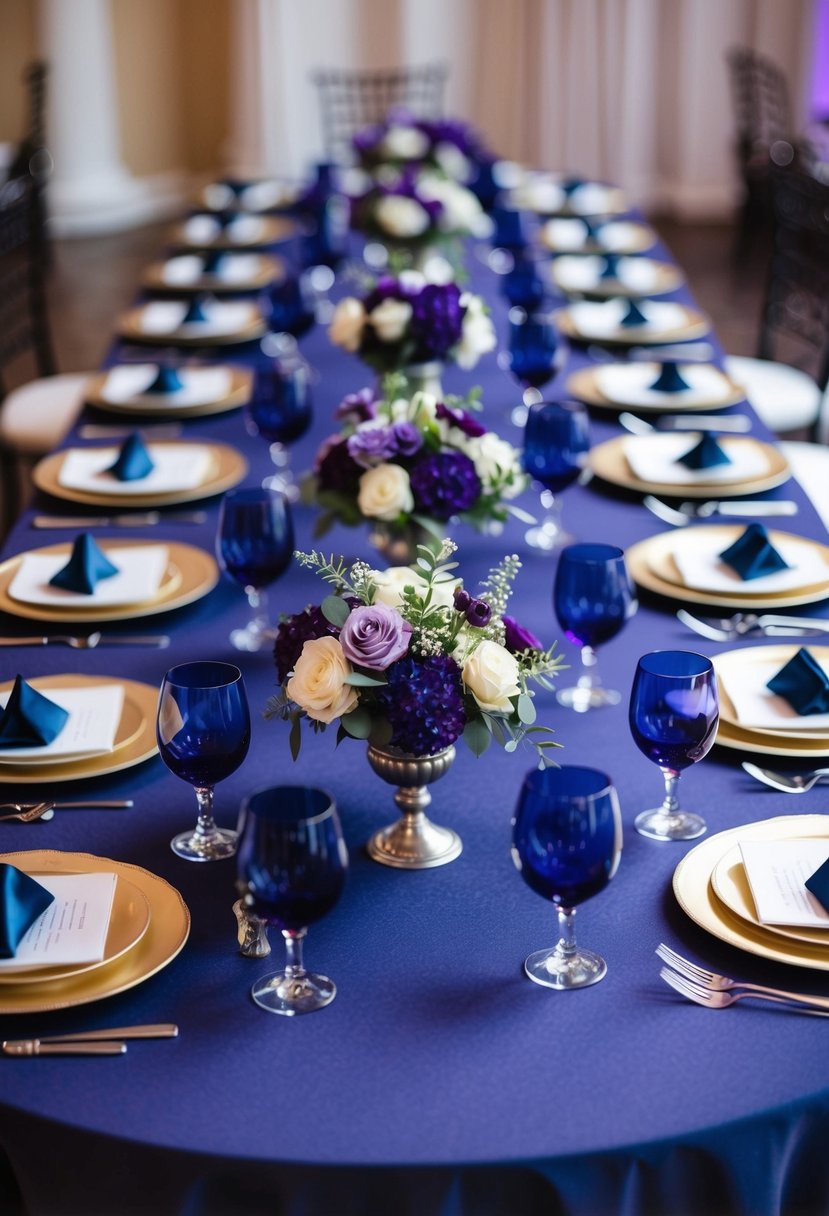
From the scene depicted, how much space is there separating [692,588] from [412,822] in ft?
2.23

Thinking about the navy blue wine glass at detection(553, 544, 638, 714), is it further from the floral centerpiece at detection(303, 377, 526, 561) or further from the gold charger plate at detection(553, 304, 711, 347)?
the gold charger plate at detection(553, 304, 711, 347)

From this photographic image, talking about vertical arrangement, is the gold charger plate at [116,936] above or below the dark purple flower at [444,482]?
below

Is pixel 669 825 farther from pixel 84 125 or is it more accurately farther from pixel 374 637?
pixel 84 125

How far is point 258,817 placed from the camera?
111cm

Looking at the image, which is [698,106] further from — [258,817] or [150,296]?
[258,817]

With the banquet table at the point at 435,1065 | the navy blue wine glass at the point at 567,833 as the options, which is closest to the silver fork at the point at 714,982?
the banquet table at the point at 435,1065

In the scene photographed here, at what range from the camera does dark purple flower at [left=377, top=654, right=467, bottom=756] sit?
1.31 m

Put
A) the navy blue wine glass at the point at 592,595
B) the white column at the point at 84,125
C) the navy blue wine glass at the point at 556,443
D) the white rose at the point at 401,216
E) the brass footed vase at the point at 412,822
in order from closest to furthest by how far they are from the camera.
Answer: the brass footed vase at the point at 412,822
the navy blue wine glass at the point at 592,595
the navy blue wine glass at the point at 556,443
the white rose at the point at 401,216
the white column at the point at 84,125

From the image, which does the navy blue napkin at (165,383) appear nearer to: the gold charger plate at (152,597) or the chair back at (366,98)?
the gold charger plate at (152,597)

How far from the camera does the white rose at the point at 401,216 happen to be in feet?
11.2

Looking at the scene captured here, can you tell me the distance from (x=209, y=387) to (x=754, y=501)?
110 cm

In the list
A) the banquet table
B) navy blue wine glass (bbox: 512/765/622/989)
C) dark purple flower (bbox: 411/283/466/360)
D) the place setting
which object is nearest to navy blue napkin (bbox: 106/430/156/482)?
the place setting

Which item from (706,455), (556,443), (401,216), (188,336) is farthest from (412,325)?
(401,216)

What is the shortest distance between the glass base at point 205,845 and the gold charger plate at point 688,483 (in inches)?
43.4
